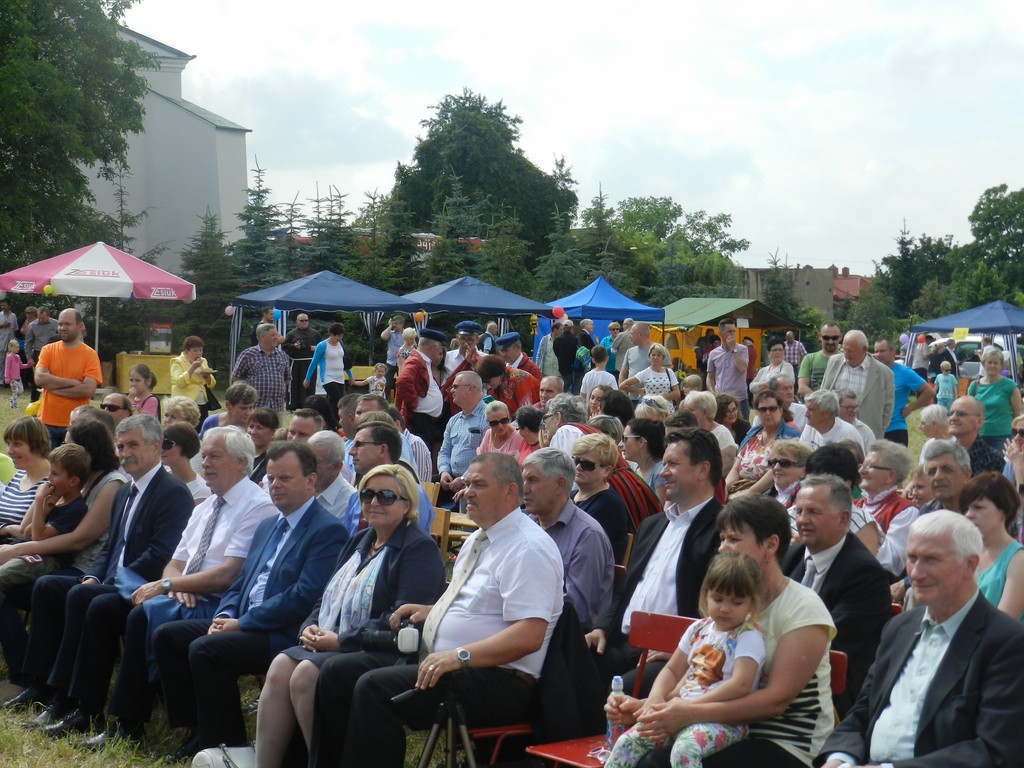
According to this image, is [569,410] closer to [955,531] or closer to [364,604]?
[364,604]

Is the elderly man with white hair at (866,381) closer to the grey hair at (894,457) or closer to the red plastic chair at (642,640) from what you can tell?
the grey hair at (894,457)

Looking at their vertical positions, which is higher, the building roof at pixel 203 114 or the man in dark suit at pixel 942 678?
the building roof at pixel 203 114

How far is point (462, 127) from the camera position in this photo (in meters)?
48.9

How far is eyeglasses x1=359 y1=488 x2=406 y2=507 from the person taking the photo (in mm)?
4684

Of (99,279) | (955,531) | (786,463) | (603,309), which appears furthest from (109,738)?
(603,309)

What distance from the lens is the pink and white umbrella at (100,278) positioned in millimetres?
15188

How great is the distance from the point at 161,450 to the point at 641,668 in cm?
327

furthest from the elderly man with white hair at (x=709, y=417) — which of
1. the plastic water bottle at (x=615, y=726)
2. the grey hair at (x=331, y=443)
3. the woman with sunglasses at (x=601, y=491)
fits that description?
Result: the plastic water bottle at (x=615, y=726)

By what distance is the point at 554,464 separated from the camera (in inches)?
204

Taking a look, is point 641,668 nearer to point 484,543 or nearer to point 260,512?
point 484,543

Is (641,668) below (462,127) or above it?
below

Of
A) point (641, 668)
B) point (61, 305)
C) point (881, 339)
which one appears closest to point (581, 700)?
point (641, 668)

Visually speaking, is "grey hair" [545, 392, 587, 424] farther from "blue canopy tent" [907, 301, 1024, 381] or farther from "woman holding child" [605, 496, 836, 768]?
"blue canopy tent" [907, 301, 1024, 381]

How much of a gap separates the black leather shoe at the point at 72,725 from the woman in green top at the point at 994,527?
4.22 meters
